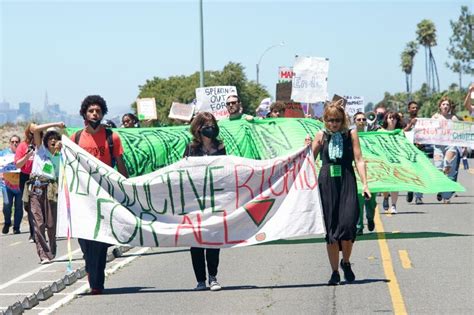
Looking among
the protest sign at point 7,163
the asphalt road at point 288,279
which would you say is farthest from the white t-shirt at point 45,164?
the protest sign at point 7,163

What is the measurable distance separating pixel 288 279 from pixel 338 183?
4.29 ft

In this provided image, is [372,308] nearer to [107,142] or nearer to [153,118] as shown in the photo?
[107,142]

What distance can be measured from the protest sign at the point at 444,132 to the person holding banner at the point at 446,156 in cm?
25

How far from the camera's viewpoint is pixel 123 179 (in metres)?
12.5

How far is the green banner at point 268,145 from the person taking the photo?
17.8 metres

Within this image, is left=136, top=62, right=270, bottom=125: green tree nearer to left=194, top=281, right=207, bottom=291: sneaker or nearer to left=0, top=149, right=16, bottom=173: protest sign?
left=0, top=149, right=16, bottom=173: protest sign

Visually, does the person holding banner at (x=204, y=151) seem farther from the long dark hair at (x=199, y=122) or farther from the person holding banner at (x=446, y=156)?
the person holding banner at (x=446, y=156)

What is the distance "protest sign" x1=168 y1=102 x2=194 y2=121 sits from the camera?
24.7 m

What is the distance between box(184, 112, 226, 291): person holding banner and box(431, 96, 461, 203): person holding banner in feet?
36.0

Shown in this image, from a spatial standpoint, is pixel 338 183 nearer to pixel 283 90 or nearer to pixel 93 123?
pixel 93 123

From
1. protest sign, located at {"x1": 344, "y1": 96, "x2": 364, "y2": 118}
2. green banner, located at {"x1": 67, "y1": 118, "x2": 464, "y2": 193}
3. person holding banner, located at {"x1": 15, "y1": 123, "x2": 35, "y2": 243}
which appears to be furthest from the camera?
protest sign, located at {"x1": 344, "y1": 96, "x2": 364, "y2": 118}

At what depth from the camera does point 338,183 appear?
12117 mm

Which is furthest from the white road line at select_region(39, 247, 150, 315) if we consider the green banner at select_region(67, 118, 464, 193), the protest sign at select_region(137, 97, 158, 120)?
the protest sign at select_region(137, 97, 158, 120)

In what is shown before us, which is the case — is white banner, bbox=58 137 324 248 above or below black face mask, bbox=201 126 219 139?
below
